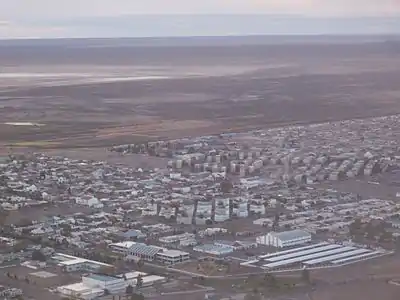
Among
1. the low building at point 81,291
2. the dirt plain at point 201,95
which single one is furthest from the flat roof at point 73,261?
the dirt plain at point 201,95

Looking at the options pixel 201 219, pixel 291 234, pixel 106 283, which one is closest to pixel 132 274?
pixel 106 283

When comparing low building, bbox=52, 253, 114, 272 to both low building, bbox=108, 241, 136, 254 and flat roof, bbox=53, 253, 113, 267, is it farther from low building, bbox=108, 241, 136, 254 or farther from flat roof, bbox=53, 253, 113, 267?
low building, bbox=108, 241, 136, 254

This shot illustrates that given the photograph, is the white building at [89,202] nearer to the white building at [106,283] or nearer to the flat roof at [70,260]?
the flat roof at [70,260]

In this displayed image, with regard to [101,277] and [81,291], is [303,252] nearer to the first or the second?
[101,277]

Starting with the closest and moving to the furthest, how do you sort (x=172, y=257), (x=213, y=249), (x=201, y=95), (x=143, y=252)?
1. (x=172, y=257)
2. (x=143, y=252)
3. (x=213, y=249)
4. (x=201, y=95)

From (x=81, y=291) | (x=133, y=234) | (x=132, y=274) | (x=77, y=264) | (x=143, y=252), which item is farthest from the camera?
(x=133, y=234)

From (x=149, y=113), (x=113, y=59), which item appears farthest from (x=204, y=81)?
(x=113, y=59)
